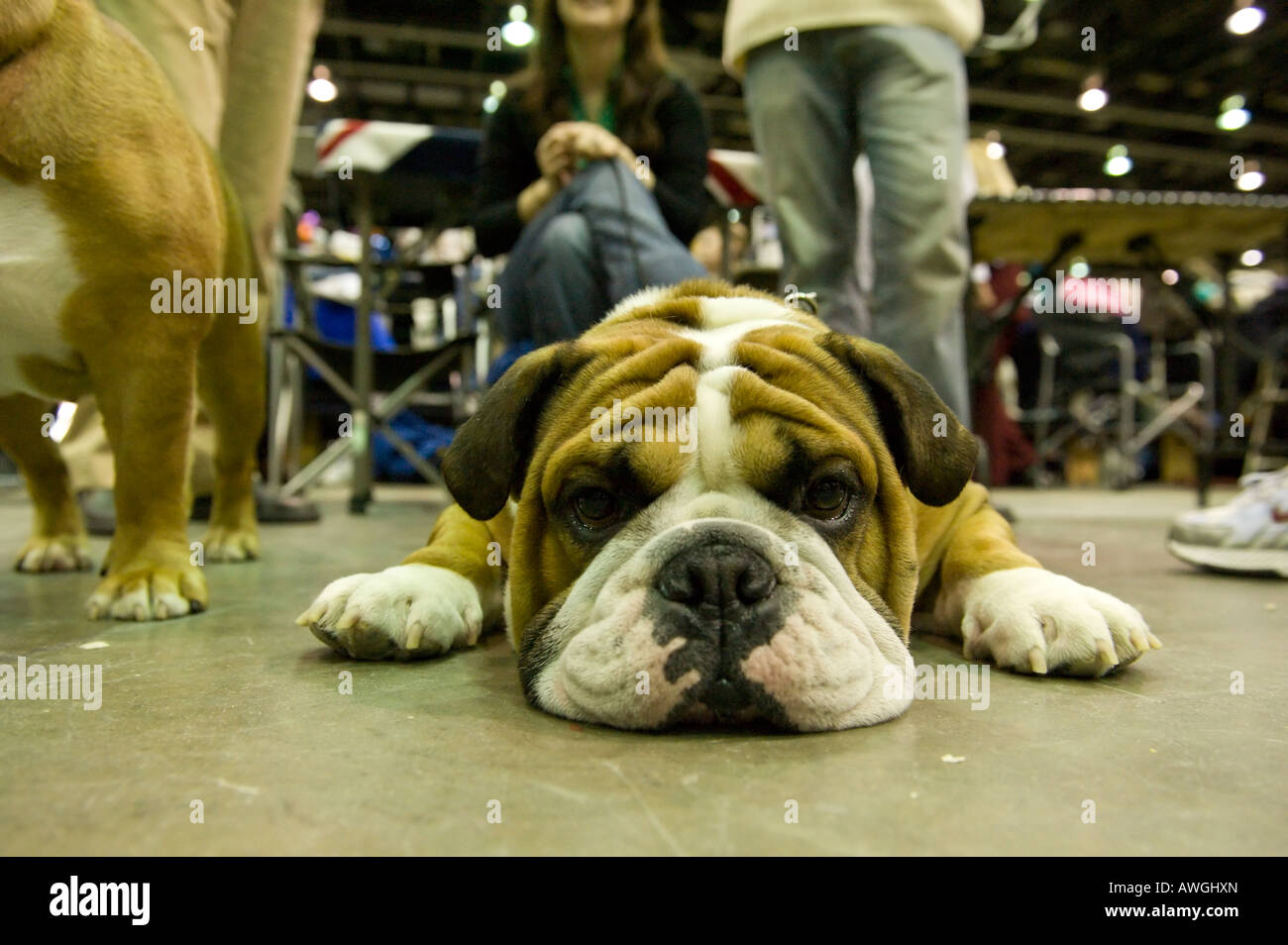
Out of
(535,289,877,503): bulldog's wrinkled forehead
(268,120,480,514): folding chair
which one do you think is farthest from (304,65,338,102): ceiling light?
(535,289,877,503): bulldog's wrinkled forehead

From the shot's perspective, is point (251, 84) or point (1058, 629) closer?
point (1058, 629)

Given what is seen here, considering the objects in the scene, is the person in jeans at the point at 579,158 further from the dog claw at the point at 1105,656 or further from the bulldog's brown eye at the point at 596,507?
the dog claw at the point at 1105,656

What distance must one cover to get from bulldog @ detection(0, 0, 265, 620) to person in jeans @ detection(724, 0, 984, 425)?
6.86 ft

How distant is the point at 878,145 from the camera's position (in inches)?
134

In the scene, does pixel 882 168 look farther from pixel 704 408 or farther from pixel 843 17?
pixel 704 408

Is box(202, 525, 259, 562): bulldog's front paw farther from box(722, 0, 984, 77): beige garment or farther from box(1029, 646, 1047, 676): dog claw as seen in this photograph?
box(1029, 646, 1047, 676): dog claw

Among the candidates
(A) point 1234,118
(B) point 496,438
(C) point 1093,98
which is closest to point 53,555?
(B) point 496,438

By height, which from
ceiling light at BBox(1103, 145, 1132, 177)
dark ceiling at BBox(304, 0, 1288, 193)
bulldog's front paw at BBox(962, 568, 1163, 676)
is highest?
dark ceiling at BBox(304, 0, 1288, 193)

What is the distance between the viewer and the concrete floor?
103cm

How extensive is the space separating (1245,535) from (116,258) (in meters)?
3.67

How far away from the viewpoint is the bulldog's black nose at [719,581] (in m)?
1.34

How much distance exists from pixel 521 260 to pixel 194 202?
53.1 inches
